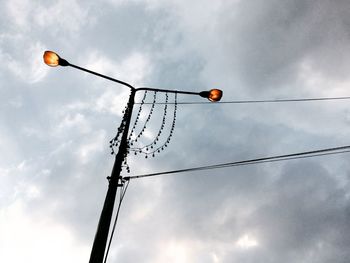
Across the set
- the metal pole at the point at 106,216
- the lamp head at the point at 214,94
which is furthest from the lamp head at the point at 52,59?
the lamp head at the point at 214,94

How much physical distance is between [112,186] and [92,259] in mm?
1240

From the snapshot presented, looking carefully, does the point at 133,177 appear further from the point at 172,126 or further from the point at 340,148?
the point at 340,148

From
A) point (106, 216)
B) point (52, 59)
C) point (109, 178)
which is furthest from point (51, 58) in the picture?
point (106, 216)

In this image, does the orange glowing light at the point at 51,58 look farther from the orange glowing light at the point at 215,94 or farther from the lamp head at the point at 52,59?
the orange glowing light at the point at 215,94

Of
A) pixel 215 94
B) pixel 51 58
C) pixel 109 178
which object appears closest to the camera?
pixel 109 178

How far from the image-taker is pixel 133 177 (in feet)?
18.9

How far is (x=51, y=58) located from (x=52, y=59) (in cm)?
3

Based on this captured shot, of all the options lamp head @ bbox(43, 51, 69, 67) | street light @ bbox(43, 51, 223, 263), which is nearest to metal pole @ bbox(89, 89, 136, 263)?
street light @ bbox(43, 51, 223, 263)

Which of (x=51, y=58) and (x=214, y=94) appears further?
(x=214, y=94)

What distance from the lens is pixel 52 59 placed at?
6133mm

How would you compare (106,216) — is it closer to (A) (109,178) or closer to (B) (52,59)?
(A) (109,178)

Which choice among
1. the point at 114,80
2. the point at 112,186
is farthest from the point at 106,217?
the point at 114,80

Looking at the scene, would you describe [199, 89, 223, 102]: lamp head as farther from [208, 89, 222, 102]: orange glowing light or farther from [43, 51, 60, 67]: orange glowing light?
[43, 51, 60, 67]: orange glowing light

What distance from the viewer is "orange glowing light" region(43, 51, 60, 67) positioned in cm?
607
